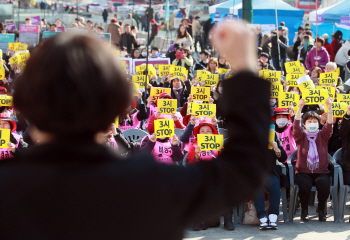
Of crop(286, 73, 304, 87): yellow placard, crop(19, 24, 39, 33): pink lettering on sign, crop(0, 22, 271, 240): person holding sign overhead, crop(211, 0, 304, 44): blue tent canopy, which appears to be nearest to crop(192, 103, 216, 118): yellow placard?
crop(286, 73, 304, 87): yellow placard

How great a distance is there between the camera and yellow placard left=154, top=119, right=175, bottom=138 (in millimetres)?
5980

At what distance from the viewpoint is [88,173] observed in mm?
951

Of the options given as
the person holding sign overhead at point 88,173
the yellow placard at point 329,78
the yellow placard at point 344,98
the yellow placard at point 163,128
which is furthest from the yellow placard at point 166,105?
the person holding sign overhead at point 88,173

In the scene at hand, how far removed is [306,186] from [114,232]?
510 cm

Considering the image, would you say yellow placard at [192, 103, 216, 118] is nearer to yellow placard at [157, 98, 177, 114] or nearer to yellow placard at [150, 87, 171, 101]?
yellow placard at [157, 98, 177, 114]

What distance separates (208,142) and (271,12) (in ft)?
43.1

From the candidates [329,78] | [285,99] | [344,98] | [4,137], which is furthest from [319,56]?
[4,137]

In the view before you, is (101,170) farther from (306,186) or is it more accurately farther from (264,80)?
(306,186)

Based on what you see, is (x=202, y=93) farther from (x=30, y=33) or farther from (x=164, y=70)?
(x=30, y=33)

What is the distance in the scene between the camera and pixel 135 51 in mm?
12742

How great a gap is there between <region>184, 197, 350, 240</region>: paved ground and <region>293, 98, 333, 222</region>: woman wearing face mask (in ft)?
0.59

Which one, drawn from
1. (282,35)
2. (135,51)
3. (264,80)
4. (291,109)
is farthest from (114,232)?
(282,35)

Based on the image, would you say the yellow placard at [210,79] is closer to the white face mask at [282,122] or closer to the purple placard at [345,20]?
the white face mask at [282,122]

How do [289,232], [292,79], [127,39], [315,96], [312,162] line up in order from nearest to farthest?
[289,232], [312,162], [315,96], [292,79], [127,39]
